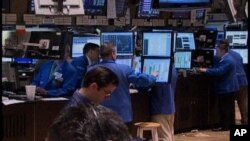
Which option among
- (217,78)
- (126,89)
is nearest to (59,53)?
(126,89)

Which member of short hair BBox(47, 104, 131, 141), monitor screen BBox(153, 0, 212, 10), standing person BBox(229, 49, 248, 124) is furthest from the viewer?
standing person BBox(229, 49, 248, 124)

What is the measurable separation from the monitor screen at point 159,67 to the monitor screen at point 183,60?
2.56 meters

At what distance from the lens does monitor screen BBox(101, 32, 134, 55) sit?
7.90 m

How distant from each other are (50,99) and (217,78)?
4186mm

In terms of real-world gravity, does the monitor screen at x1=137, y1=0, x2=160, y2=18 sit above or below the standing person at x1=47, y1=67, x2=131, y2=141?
above

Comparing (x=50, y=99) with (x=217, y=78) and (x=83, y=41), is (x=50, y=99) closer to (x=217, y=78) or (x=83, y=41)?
(x=83, y=41)

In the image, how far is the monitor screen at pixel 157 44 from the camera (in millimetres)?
7289

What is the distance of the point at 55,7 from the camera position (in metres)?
5.72

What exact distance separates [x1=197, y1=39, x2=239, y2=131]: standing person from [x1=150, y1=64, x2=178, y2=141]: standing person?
2109 millimetres

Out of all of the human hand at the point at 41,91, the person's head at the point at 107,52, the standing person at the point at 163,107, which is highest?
the person's head at the point at 107,52

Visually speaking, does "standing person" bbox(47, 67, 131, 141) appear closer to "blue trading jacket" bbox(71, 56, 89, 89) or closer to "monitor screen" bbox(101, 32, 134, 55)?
"blue trading jacket" bbox(71, 56, 89, 89)

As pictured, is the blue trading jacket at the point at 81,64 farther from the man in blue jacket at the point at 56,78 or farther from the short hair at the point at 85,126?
the short hair at the point at 85,126

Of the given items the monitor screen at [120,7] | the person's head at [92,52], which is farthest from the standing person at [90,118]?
the monitor screen at [120,7]

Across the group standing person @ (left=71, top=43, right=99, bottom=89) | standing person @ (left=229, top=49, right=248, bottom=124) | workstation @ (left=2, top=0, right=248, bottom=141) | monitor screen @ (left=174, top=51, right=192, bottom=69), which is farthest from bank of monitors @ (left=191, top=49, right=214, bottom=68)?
standing person @ (left=71, top=43, right=99, bottom=89)
